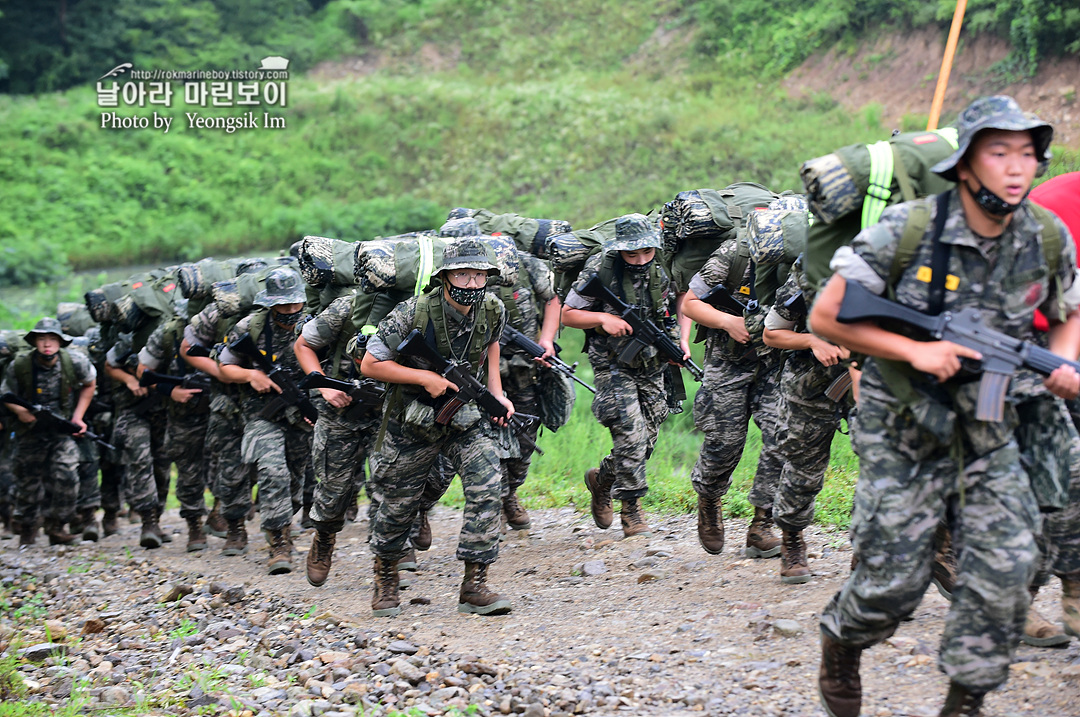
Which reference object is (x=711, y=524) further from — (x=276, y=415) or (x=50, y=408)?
(x=50, y=408)

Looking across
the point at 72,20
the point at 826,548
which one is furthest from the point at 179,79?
the point at 826,548

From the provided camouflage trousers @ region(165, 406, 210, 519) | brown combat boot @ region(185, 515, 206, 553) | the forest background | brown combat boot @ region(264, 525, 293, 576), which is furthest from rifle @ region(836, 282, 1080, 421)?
the forest background

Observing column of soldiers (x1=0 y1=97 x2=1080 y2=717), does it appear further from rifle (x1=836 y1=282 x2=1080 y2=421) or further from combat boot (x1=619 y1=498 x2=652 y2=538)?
combat boot (x1=619 y1=498 x2=652 y2=538)

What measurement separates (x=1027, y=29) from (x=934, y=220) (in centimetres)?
1335

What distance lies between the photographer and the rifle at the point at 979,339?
341 cm

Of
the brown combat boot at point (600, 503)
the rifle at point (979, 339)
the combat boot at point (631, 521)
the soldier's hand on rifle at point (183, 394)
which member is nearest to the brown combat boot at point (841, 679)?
the rifle at point (979, 339)

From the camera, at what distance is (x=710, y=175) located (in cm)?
1877

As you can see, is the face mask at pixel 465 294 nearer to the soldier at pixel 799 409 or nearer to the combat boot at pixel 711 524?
the soldier at pixel 799 409

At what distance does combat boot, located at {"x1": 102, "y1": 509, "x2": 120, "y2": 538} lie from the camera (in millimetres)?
11328

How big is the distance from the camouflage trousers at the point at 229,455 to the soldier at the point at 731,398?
3.94 m

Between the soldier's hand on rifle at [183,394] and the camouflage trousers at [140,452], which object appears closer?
the soldier's hand on rifle at [183,394]

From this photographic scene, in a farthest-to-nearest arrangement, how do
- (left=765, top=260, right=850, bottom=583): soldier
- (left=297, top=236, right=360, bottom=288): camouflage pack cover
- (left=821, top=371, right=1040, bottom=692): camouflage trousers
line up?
1. (left=297, top=236, right=360, bottom=288): camouflage pack cover
2. (left=765, top=260, right=850, bottom=583): soldier
3. (left=821, top=371, right=1040, bottom=692): camouflage trousers

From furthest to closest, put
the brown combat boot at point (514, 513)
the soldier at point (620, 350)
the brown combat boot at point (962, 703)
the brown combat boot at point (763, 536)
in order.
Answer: the brown combat boot at point (514, 513) < the soldier at point (620, 350) < the brown combat boot at point (763, 536) < the brown combat boot at point (962, 703)

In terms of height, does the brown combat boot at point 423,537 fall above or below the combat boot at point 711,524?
below
